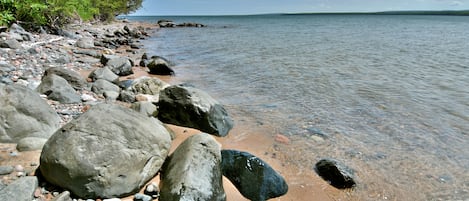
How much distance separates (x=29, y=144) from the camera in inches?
152

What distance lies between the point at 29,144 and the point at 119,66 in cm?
678

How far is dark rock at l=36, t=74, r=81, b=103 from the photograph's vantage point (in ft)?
19.8

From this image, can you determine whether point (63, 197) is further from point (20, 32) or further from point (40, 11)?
point (40, 11)

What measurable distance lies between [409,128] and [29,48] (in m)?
11.7

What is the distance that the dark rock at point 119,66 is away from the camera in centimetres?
1017

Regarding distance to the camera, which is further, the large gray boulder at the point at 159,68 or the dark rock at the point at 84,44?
the dark rock at the point at 84,44

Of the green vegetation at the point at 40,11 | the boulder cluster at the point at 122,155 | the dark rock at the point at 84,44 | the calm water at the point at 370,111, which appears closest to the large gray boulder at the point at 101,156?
the boulder cluster at the point at 122,155

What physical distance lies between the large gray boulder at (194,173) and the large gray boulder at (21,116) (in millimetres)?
1908

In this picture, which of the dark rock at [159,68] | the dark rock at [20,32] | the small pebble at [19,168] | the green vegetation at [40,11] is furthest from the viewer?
the green vegetation at [40,11]

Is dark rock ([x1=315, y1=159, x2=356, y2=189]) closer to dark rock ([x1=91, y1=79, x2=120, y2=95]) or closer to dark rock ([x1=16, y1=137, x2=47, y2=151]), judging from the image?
dark rock ([x1=16, y1=137, x2=47, y2=151])

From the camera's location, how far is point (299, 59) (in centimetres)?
1493

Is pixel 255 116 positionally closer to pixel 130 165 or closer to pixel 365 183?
pixel 365 183

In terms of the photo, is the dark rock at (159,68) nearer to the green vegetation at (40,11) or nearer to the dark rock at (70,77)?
the dark rock at (70,77)

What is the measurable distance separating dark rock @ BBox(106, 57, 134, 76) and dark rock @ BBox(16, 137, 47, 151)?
6477 millimetres
